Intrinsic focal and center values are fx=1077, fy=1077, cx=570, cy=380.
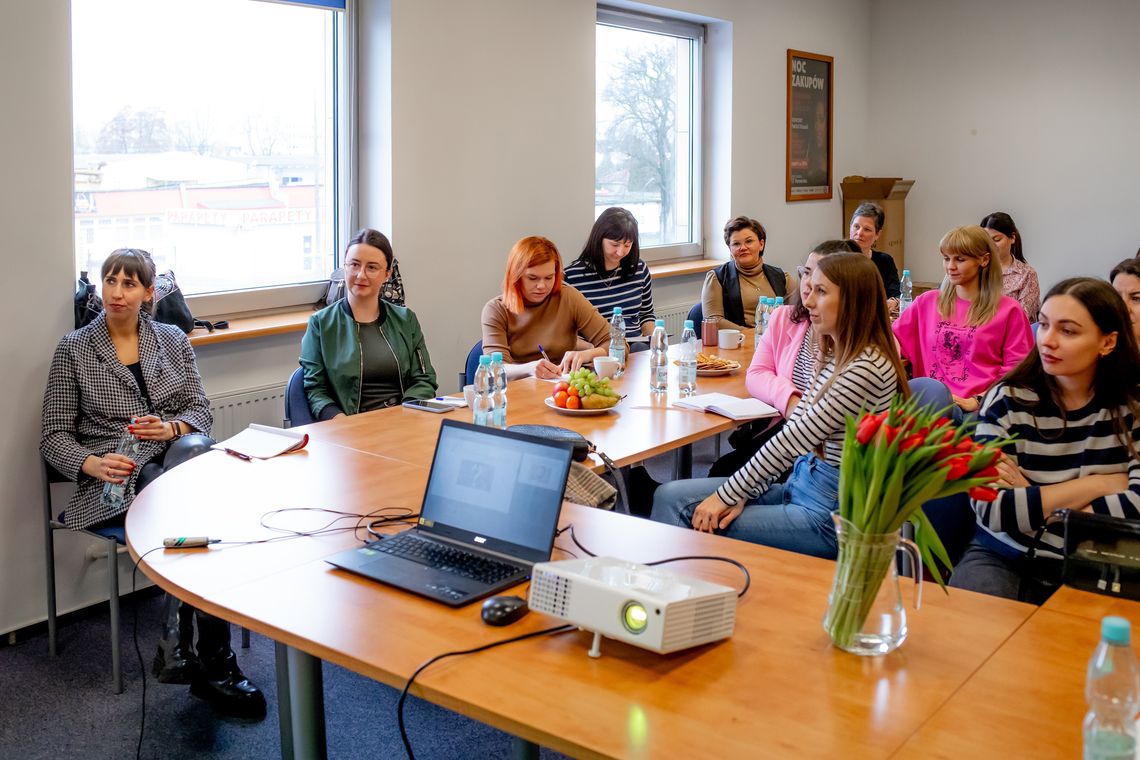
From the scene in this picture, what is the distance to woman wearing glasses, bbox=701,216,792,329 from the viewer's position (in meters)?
5.54

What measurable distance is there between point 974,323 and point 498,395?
2033 millimetres

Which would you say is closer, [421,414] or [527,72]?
[421,414]

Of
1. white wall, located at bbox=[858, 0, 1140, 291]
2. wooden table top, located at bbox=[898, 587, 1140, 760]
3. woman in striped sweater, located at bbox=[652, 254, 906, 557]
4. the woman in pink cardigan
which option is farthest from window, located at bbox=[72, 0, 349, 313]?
white wall, located at bbox=[858, 0, 1140, 291]

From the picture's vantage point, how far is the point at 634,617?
5.46 ft

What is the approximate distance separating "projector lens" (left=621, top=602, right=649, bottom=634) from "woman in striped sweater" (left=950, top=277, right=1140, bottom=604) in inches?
47.5

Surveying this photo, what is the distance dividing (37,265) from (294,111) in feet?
5.17

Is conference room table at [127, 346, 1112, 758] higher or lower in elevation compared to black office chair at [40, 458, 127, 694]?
higher

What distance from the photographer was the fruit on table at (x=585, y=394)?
3525 millimetres

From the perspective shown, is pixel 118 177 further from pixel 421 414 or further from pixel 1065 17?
pixel 1065 17

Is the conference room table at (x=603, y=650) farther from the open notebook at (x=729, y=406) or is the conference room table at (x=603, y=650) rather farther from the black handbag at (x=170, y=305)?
the black handbag at (x=170, y=305)

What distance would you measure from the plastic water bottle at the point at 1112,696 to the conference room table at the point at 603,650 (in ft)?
0.66

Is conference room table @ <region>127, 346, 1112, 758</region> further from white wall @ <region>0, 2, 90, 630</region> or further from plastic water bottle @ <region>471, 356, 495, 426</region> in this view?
white wall @ <region>0, 2, 90, 630</region>

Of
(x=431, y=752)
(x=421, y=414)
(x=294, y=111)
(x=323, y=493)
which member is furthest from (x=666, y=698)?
(x=294, y=111)

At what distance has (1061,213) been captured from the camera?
26.4 ft
